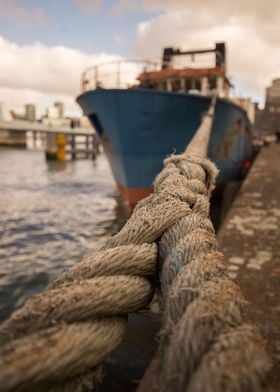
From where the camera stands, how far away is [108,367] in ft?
12.8

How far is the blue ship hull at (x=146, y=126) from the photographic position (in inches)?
321

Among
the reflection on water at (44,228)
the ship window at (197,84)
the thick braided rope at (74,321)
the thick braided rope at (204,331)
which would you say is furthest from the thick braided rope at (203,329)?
the ship window at (197,84)

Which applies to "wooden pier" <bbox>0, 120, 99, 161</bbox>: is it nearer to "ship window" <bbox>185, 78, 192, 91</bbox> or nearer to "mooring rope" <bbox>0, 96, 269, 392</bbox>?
"ship window" <bbox>185, 78, 192, 91</bbox>

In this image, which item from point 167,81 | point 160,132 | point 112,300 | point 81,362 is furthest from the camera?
point 167,81

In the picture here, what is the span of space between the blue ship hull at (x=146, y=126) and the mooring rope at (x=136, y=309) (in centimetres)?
715

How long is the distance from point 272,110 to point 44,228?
70.0ft

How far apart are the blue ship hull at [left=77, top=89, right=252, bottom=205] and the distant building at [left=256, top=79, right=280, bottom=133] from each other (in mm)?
17306

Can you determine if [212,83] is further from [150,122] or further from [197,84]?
[150,122]

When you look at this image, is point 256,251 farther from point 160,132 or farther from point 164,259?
point 160,132

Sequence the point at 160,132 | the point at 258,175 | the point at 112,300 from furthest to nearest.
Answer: the point at 160,132, the point at 258,175, the point at 112,300

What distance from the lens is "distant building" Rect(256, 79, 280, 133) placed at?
83.3ft

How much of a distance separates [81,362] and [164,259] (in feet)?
1.49

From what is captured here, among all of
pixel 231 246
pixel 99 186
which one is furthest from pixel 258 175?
pixel 99 186

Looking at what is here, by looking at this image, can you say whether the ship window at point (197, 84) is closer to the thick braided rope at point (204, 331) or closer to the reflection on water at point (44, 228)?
the reflection on water at point (44, 228)
